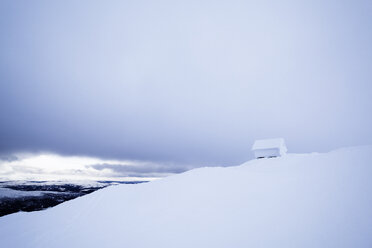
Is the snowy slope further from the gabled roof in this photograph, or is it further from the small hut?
the gabled roof

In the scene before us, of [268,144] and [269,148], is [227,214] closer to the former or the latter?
[269,148]

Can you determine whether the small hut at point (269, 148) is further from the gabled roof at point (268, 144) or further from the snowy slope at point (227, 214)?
the snowy slope at point (227, 214)

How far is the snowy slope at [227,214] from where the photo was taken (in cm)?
689

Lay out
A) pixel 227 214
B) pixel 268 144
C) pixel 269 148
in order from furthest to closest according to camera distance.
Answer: pixel 268 144 < pixel 269 148 < pixel 227 214

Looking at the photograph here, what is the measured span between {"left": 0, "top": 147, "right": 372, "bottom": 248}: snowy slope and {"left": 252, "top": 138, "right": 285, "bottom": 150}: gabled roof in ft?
85.5

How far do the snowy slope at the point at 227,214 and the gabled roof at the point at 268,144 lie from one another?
85.5 ft

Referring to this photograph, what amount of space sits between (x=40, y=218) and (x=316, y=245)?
15497mm

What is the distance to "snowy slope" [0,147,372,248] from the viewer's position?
6.89 m

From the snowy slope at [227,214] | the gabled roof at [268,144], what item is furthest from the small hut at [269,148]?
the snowy slope at [227,214]

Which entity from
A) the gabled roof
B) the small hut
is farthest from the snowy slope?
the gabled roof

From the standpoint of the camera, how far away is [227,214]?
8.80 metres

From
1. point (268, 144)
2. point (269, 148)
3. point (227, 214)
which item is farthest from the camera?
point (268, 144)

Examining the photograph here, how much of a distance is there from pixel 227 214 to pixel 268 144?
1307 inches

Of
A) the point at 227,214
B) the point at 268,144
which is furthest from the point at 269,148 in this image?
the point at 227,214
